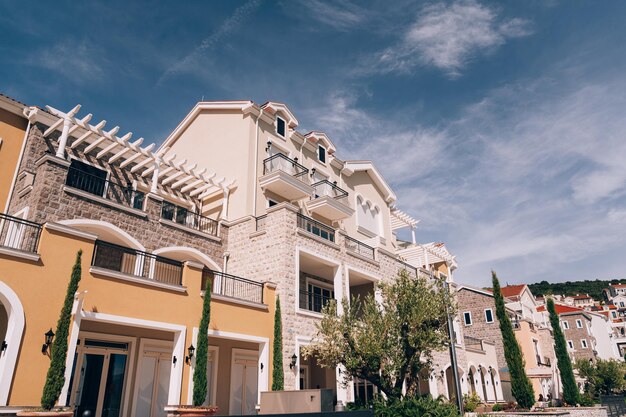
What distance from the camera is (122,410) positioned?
13.9 meters

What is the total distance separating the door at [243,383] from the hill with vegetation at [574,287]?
119391 millimetres

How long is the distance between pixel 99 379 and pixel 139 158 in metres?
9.52

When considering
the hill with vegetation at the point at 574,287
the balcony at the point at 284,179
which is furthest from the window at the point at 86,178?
the hill with vegetation at the point at 574,287

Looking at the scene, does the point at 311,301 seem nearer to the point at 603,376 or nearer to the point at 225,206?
the point at 225,206

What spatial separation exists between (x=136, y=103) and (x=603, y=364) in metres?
51.4

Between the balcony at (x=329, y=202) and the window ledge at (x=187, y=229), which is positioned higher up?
the balcony at (x=329, y=202)

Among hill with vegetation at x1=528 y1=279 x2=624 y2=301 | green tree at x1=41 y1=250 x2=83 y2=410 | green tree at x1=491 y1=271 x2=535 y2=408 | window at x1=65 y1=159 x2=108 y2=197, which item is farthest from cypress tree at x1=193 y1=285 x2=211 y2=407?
hill with vegetation at x1=528 y1=279 x2=624 y2=301

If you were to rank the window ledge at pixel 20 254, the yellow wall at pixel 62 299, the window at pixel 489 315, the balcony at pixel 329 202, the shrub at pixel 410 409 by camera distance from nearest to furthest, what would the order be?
1. the yellow wall at pixel 62 299
2. the window ledge at pixel 20 254
3. the shrub at pixel 410 409
4. the balcony at pixel 329 202
5. the window at pixel 489 315

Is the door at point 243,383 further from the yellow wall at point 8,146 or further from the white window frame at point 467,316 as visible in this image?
the white window frame at point 467,316

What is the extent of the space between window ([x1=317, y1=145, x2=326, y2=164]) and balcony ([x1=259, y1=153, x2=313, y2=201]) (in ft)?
11.3

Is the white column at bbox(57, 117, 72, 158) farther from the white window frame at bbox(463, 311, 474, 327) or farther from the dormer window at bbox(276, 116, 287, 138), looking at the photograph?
the white window frame at bbox(463, 311, 474, 327)

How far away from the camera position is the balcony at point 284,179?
21656 millimetres

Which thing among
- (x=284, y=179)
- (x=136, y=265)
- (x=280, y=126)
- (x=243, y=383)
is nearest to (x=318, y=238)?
(x=284, y=179)

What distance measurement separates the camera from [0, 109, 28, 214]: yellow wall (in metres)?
15.4
